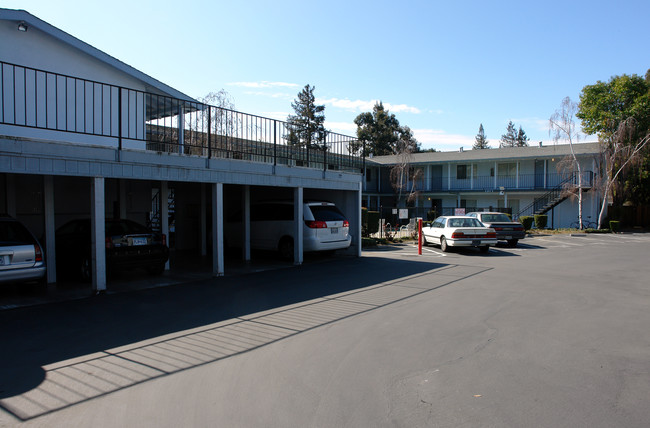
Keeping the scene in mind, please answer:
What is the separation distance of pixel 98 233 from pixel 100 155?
150 cm

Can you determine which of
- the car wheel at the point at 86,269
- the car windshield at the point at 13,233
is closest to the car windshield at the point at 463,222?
the car wheel at the point at 86,269

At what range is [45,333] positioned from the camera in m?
6.25

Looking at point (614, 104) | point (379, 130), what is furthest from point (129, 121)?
point (379, 130)

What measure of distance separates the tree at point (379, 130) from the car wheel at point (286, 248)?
50.3m

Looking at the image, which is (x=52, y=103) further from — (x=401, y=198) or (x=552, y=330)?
(x=401, y=198)

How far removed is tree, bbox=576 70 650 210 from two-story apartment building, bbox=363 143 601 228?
1343 mm

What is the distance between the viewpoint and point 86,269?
993cm

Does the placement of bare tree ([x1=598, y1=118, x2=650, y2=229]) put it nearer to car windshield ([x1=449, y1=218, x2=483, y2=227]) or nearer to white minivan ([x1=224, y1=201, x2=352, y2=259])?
car windshield ([x1=449, y1=218, x2=483, y2=227])

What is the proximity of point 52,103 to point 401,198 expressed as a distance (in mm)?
32046

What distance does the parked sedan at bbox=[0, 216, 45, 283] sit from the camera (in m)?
7.72

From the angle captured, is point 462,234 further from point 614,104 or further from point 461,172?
point 614,104

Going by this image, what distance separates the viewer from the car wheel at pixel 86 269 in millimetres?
9914

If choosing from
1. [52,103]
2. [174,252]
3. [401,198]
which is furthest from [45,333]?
[401,198]

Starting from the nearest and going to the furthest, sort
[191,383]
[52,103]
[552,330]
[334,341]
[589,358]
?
[191,383] → [589,358] → [334,341] → [552,330] → [52,103]
